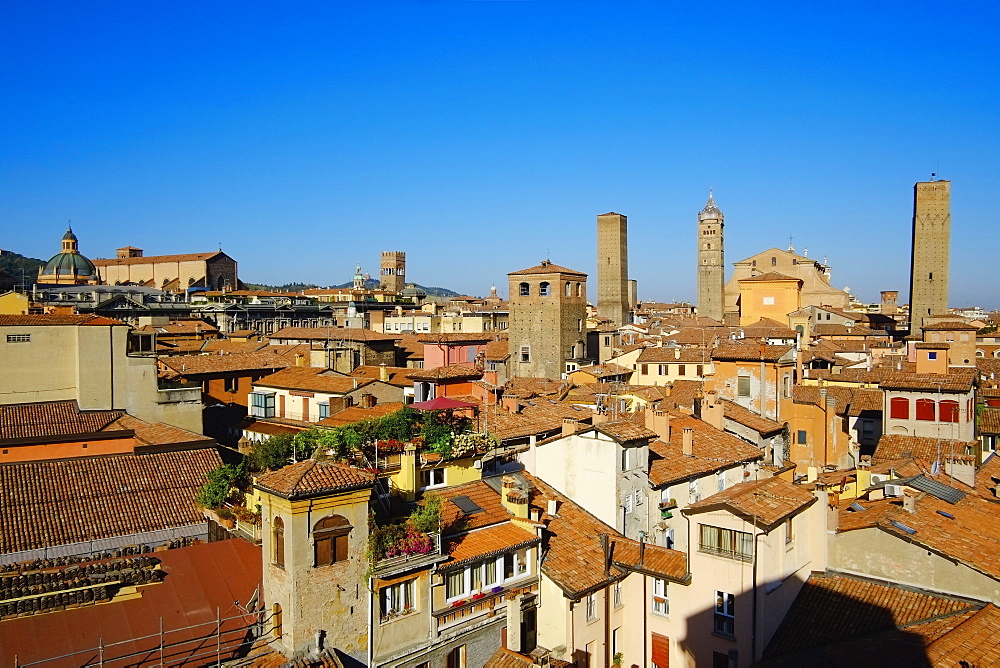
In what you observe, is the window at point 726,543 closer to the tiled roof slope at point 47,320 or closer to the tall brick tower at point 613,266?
the tiled roof slope at point 47,320

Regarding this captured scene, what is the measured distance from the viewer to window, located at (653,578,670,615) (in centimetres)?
1554

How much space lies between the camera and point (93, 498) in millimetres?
16156

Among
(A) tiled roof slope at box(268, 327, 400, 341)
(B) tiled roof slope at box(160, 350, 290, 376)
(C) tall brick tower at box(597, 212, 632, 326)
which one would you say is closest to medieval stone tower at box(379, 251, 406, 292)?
(C) tall brick tower at box(597, 212, 632, 326)

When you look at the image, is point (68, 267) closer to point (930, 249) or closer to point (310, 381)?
point (310, 381)

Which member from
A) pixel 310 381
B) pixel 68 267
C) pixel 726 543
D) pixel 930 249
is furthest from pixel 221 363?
pixel 68 267

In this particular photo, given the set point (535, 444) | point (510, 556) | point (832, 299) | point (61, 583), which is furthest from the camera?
point (832, 299)

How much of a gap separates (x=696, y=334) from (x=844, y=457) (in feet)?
60.2

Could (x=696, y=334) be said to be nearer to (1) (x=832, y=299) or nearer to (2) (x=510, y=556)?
(1) (x=832, y=299)

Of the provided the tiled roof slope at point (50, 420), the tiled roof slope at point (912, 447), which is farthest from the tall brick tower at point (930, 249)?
the tiled roof slope at point (50, 420)

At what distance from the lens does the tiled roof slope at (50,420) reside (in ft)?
64.7

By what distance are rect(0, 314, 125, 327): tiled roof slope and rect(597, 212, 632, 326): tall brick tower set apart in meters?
50.8

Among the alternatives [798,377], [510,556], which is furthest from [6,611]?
[798,377]

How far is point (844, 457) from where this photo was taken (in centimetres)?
3325

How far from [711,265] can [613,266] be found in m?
22.1
